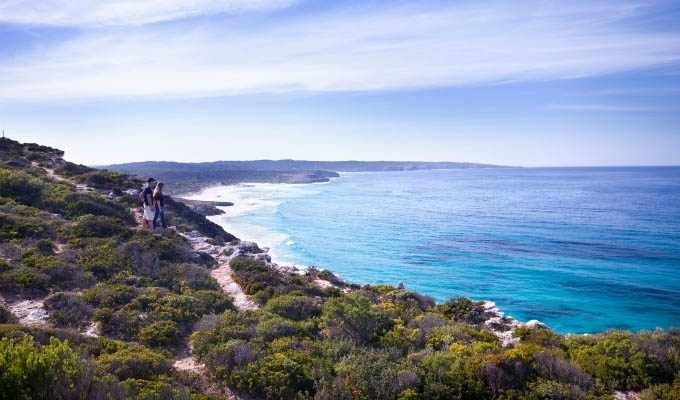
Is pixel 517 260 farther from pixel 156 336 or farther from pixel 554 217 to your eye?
pixel 156 336

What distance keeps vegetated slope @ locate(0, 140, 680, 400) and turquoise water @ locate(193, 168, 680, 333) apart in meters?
11.0

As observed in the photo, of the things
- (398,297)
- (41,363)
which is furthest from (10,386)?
(398,297)

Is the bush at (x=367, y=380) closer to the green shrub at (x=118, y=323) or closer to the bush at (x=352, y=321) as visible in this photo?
the bush at (x=352, y=321)

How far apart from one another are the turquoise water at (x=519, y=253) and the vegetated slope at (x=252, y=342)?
11.0m

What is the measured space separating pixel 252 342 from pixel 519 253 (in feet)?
102

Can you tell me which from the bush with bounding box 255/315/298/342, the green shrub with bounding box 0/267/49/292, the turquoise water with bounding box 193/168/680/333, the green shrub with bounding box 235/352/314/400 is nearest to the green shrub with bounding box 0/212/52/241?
the green shrub with bounding box 0/267/49/292

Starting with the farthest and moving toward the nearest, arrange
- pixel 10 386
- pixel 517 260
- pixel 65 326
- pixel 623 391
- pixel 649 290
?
pixel 517 260 < pixel 649 290 < pixel 65 326 < pixel 623 391 < pixel 10 386

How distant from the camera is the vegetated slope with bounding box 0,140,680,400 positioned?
6.69 m

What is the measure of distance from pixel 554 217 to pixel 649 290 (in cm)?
2946

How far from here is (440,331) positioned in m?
10.1

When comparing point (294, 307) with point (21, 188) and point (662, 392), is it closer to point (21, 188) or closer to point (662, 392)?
point (662, 392)

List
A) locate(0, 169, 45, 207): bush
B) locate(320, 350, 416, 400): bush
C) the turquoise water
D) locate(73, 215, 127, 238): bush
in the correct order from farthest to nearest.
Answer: the turquoise water → locate(0, 169, 45, 207): bush → locate(73, 215, 127, 238): bush → locate(320, 350, 416, 400): bush

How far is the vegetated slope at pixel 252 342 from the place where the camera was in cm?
669

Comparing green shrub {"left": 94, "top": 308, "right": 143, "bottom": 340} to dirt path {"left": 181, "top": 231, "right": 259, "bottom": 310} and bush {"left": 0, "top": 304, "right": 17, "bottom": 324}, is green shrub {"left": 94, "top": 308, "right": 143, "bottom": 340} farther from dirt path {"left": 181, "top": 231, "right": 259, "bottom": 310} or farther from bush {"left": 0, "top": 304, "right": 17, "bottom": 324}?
dirt path {"left": 181, "top": 231, "right": 259, "bottom": 310}
